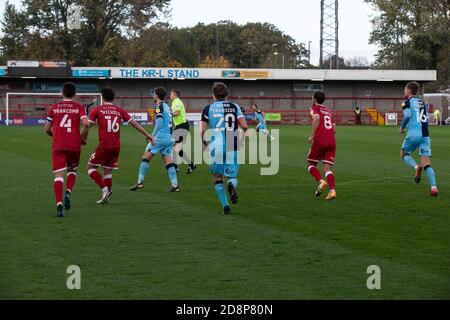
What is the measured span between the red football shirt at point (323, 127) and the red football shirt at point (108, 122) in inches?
131

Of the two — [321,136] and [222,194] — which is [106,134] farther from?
[321,136]

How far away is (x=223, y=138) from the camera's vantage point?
13.4m

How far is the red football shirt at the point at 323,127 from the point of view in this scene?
51.2 feet

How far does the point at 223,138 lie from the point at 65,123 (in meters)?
2.35

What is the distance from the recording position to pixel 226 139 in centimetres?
1336

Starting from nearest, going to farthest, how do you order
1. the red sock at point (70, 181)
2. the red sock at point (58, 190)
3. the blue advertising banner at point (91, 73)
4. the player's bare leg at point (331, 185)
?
1. the red sock at point (58, 190)
2. the red sock at point (70, 181)
3. the player's bare leg at point (331, 185)
4. the blue advertising banner at point (91, 73)

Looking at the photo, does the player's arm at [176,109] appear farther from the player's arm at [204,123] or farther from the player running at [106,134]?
the player's arm at [204,123]

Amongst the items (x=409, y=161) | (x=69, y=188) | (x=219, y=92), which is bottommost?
(x=69, y=188)

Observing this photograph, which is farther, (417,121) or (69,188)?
(417,121)

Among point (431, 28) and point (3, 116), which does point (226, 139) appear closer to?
point (3, 116)

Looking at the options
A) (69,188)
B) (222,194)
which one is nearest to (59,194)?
(69,188)

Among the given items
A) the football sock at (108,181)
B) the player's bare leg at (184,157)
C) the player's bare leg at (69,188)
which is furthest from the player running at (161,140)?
the player's bare leg at (69,188)

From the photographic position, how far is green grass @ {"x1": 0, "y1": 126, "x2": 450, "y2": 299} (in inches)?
313

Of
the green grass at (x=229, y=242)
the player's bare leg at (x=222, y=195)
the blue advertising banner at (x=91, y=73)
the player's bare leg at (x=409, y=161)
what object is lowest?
the green grass at (x=229, y=242)
